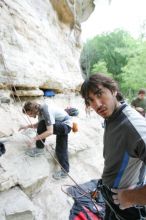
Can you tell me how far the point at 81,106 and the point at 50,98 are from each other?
1994 mm

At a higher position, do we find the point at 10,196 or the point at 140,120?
the point at 140,120

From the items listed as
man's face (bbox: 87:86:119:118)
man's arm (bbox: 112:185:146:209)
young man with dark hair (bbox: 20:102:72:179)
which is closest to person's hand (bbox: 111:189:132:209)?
man's arm (bbox: 112:185:146:209)

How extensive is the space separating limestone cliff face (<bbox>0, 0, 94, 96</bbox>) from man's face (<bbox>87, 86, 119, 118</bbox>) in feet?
14.3

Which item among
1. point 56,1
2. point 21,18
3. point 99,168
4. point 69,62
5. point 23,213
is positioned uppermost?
point 56,1

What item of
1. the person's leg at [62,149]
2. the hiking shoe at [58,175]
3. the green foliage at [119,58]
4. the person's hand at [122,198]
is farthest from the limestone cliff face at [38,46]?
the green foliage at [119,58]

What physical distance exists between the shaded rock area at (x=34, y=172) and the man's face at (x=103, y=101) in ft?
6.44

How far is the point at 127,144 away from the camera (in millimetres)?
1312

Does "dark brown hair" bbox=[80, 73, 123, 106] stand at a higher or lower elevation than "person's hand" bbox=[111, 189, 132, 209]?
higher

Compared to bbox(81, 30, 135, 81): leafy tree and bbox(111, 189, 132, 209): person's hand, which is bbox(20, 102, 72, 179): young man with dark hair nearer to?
bbox(111, 189, 132, 209): person's hand

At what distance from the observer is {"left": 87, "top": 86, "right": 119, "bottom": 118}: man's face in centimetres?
149

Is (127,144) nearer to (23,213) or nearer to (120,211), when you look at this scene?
(120,211)

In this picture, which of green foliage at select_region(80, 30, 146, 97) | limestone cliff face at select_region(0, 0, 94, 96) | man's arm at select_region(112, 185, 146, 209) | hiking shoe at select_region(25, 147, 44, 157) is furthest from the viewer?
green foliage at select_region(80, 30, 146, 97)

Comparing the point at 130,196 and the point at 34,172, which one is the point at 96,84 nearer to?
the point at 130,196

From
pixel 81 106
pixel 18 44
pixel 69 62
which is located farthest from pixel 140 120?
pixel 69 62
